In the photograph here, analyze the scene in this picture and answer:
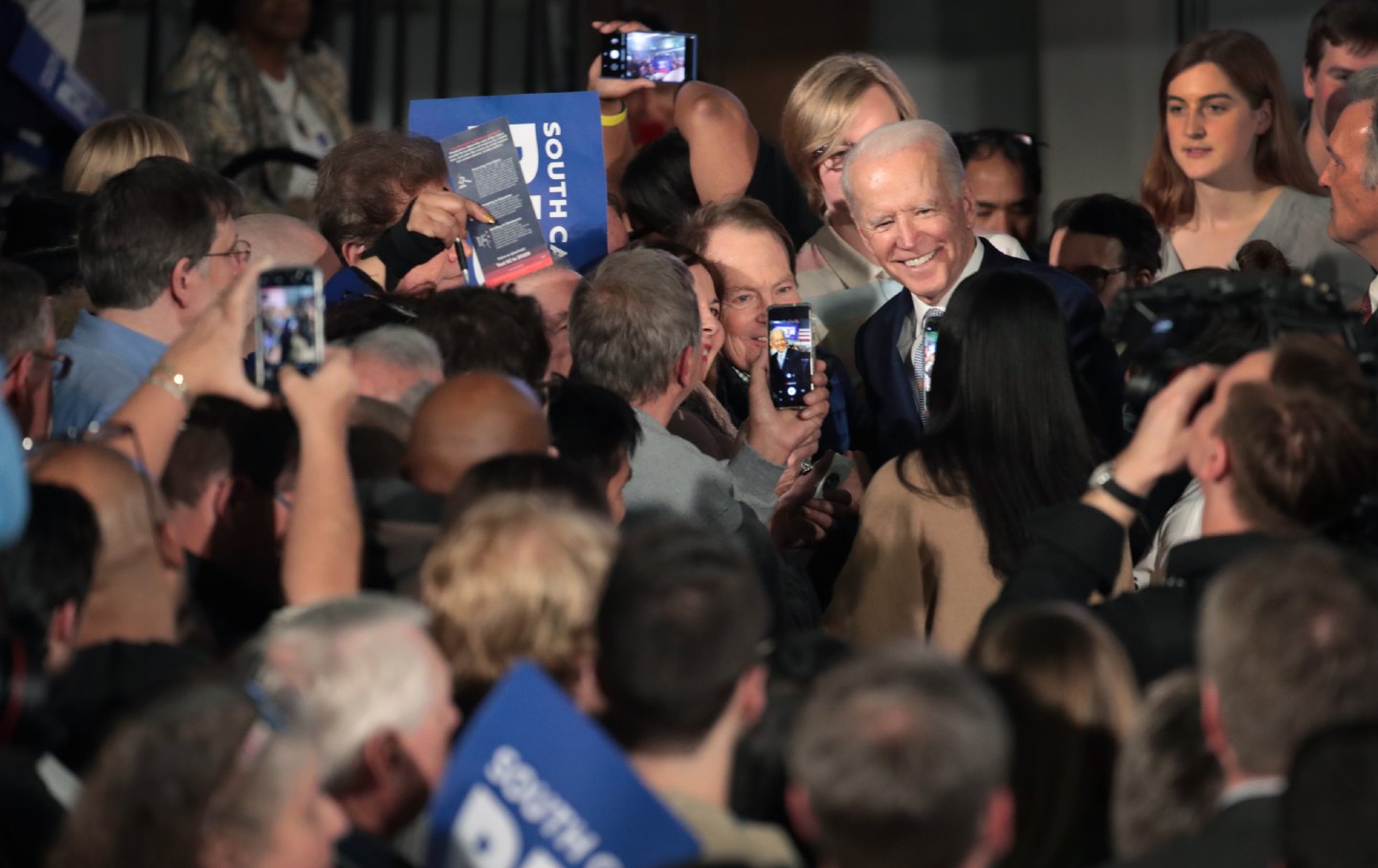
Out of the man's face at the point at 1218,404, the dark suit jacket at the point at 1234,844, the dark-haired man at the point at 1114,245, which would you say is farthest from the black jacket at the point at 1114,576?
the dark-haired man at the point at 1114,245

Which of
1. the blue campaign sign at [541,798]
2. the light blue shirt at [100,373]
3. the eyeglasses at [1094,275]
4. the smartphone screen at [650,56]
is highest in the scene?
the smartphone screen at [650,56]

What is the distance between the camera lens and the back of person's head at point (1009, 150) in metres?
6.00

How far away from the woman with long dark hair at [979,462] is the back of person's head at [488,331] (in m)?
0.73

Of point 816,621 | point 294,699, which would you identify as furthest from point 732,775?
point 816,621

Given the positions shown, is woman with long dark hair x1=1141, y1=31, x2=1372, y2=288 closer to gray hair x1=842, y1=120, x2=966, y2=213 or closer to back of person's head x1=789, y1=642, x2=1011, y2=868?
gray hair x1=842, y1=120, x2=966, y2=213

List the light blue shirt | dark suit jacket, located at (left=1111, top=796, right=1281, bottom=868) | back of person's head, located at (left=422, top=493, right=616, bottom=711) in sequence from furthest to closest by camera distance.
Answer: the light blue shirt → back of person's head, located at (left=422, top=493, right=616, bottom=711) → dark suit jacket, located at (left=1111, top=796, right=1281, bottom=868)

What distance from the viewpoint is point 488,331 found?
3.76 metres

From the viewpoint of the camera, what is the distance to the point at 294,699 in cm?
241

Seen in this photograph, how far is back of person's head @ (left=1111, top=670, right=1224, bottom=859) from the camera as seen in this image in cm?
231

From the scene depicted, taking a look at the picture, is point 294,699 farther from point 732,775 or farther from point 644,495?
point 644,495

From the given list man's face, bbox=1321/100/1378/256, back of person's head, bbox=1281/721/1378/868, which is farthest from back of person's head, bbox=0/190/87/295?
back of person's head, bbox=1281/721/1378/868

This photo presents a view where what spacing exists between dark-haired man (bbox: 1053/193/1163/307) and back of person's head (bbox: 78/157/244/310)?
2.55m

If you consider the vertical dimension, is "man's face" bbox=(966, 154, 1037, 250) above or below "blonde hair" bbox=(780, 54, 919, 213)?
below

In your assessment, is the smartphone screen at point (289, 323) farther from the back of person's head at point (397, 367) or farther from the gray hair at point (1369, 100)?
the gray hair at point (1369, 100)
